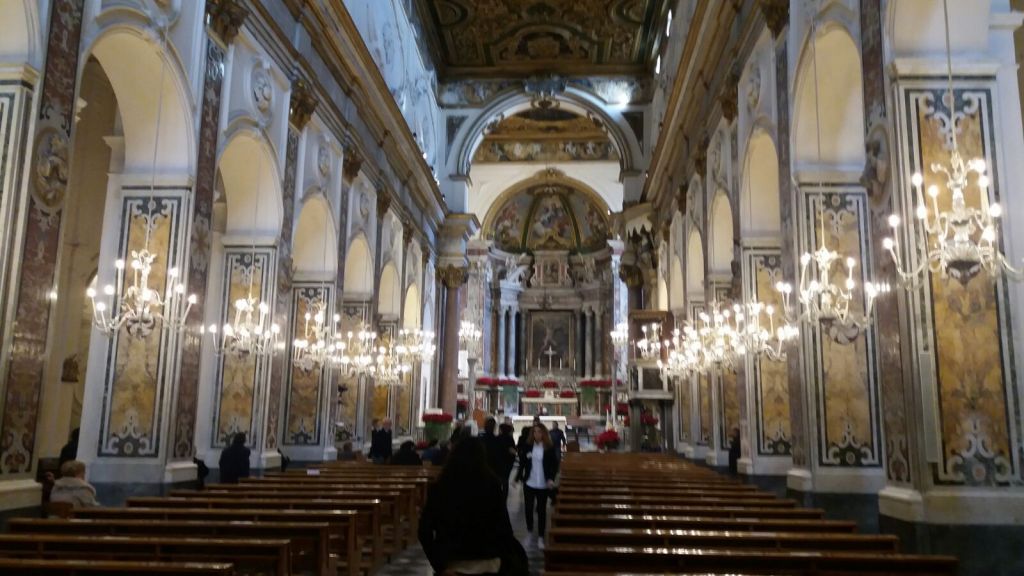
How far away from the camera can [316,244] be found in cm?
1488

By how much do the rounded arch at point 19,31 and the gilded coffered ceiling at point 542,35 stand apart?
15.9m

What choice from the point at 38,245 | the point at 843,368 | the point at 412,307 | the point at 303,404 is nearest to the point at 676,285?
the point at 412,307

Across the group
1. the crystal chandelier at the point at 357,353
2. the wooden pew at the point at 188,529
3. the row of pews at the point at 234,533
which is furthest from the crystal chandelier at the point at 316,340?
the wooden pew at the point at 188,529

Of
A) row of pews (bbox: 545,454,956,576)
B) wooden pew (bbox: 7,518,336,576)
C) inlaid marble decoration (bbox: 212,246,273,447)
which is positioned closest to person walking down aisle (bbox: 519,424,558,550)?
row of pews (bbox: 545,454,956,576)

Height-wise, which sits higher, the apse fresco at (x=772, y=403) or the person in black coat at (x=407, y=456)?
the apse fresco at (x=772, y=403)

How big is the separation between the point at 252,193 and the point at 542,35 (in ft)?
44.8

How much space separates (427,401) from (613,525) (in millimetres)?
20664

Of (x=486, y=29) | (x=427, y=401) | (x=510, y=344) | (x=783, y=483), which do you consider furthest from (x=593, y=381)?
(x=783, y=483)

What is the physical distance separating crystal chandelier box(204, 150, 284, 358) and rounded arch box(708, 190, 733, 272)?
299 inches

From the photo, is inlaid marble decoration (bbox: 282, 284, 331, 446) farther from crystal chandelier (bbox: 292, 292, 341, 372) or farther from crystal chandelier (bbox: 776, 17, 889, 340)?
crystal chandelier (bbox: 776, 17, 889, 340)

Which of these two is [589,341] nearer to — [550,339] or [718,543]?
[550,339]

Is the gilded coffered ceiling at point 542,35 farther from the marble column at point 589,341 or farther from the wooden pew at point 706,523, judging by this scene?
the wooden pew at point 706,523

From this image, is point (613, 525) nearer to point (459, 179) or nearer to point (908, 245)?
point (908, 245)

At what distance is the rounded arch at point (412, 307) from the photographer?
2319 centimetres
